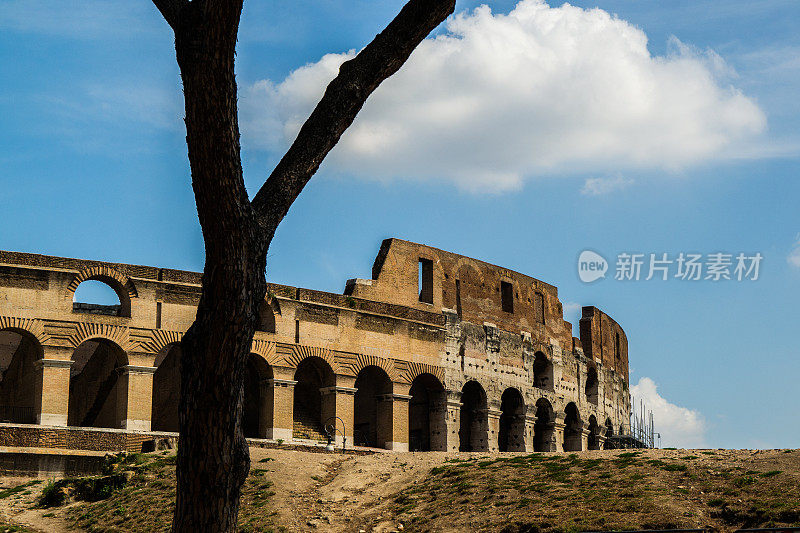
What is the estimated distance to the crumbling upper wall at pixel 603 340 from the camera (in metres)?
38.2

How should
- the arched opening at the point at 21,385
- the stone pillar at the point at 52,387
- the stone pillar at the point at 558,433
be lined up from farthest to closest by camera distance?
1. the stone pillar at the point at 558,433
2. the arched opening at the point at 21,385
3. the stone pillar at the point at 52,387

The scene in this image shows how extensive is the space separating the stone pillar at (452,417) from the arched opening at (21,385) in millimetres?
11558

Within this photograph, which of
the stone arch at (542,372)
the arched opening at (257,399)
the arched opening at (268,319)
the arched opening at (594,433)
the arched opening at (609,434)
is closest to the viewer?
the arched opening at (257,399)

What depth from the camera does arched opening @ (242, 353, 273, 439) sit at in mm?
26828

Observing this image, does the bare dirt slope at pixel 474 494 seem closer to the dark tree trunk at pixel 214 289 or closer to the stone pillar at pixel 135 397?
the stone pillar at pixel 135 397

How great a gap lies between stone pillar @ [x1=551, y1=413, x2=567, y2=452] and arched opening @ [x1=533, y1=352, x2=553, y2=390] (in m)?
1.06

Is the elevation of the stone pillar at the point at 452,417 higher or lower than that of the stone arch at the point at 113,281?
lower

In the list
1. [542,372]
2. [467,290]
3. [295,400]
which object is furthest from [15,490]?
[542,372]

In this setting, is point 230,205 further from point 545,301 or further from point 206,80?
point 545,301

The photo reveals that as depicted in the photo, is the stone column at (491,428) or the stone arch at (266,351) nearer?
the stone arch at (266,351)

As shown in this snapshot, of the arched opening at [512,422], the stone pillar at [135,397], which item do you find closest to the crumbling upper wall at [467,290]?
the arched opening at [512,422]

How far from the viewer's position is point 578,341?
3747cm

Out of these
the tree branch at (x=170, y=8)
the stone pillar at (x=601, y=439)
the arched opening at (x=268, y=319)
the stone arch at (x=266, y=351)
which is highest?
the tree branch at (x=170, y=8)

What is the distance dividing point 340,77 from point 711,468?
12.1 meters
